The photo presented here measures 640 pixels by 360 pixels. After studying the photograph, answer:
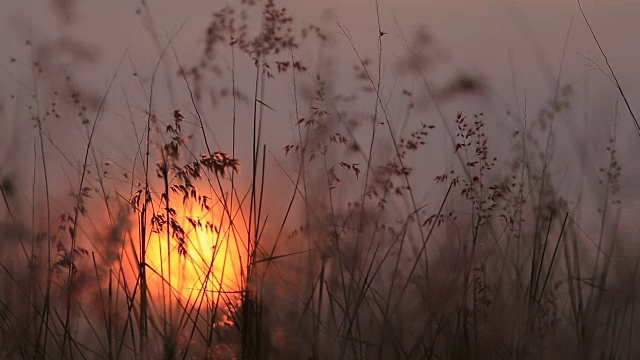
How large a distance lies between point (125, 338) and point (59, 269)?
0.80 ft

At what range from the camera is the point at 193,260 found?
2047 millimetres

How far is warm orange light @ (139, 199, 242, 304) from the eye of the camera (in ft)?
6.64

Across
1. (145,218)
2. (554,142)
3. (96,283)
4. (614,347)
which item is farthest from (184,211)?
(614,347)

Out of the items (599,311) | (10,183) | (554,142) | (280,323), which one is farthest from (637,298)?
(10,183)

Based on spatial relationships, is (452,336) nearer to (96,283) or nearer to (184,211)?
(184,211)

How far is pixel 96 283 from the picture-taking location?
6.82 feet

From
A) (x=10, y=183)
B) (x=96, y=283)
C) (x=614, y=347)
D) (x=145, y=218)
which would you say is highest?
(x=10, y=183)

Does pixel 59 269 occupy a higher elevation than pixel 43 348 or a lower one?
higher

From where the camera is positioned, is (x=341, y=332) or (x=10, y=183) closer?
(x=341, y=332)

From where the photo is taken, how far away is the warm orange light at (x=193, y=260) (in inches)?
79.7

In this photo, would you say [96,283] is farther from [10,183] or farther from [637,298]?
[637,298]

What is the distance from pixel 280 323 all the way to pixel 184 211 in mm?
355

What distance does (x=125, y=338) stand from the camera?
202 centimetres

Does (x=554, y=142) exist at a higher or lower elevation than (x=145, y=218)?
higher
